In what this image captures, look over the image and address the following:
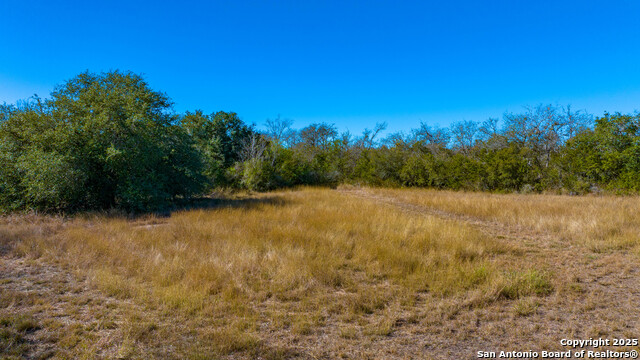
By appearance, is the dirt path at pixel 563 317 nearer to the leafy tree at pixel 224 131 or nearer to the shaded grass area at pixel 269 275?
the shaded grass area at pixel 269 275

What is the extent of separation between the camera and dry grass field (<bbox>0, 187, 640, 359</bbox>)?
10.2 feet

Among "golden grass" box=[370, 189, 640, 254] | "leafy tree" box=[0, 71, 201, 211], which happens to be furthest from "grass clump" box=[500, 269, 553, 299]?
"leafy tree" box=[0, 71, 201, 211]

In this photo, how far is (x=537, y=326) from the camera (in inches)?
135

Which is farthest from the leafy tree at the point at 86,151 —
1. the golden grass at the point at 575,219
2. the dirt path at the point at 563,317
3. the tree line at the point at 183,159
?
the golden grass at the point at 575,219

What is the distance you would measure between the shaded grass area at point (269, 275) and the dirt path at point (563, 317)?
0.30m

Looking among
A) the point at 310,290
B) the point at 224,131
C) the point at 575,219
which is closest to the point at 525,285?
the point at 310,290

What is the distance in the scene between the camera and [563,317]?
3.64 m

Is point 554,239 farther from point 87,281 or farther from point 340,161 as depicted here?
point 340,161

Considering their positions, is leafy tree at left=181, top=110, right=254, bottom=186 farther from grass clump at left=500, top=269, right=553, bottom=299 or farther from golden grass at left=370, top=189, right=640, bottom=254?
grass clump at left=500, top=269, right=553, bottom=299

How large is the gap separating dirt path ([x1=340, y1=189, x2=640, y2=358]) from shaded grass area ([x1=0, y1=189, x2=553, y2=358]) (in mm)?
297

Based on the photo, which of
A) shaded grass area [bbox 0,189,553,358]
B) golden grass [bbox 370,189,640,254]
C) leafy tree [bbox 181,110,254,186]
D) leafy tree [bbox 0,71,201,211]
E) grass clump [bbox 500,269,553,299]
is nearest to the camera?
shaded grass area [bbox 0,189,553,358]

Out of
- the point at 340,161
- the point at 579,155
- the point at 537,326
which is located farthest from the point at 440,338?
the point at 340,161

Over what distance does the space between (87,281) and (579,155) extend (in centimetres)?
2166

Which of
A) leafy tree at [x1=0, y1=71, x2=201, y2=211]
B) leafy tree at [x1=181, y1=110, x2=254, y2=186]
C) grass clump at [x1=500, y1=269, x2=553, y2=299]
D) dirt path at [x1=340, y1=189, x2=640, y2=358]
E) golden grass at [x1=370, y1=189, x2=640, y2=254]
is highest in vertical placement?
leafy tree at [x1=181, y1=110, x2=254, y2=186]
